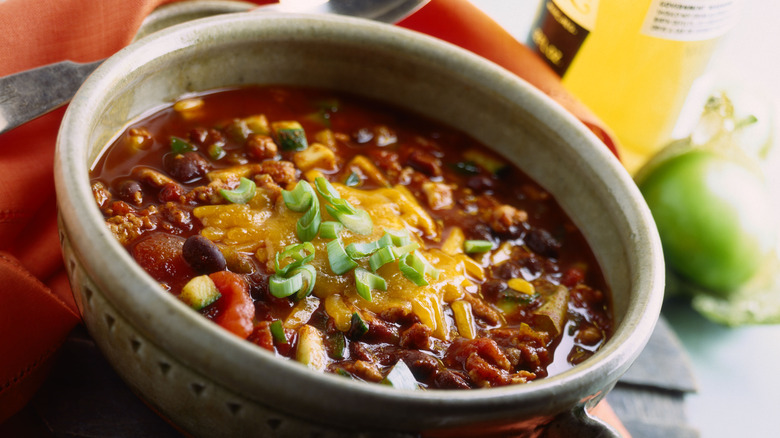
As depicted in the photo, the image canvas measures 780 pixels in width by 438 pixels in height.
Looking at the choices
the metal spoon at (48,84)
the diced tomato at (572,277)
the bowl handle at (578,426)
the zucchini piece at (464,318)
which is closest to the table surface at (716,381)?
the diced tomato at (572,277)

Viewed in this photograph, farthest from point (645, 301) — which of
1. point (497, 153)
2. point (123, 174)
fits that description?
point (123, 174)

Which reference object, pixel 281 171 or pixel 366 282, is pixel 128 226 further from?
pixel 366 282

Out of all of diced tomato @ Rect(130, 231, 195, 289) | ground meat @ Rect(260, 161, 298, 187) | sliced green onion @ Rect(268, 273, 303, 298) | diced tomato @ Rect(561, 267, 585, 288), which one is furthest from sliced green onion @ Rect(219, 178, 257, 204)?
diced tomato @ Rect(561, 267, 585, 288)

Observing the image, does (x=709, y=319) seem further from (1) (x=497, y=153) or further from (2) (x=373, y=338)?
(2) (x=373, y=338)

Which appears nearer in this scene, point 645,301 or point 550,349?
point 645,301

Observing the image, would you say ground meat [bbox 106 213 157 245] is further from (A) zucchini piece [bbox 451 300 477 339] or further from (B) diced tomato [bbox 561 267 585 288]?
(B) diced tomato [bbox 561 267 585 288]

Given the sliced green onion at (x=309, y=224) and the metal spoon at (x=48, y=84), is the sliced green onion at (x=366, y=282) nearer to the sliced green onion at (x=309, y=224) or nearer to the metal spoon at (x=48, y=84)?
the sliced green onion at (x=309, y=224)
